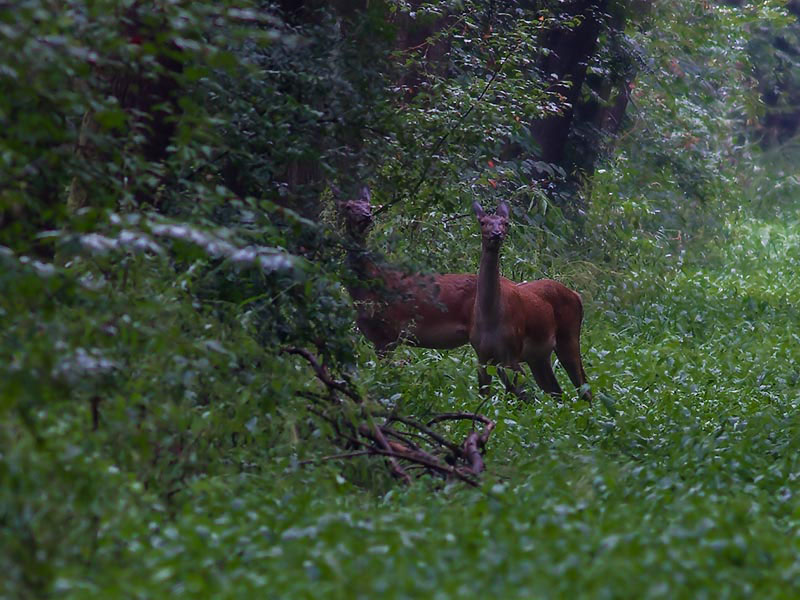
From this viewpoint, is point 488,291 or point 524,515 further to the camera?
point 488,291

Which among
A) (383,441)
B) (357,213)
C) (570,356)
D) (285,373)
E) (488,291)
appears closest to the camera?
(285,373)

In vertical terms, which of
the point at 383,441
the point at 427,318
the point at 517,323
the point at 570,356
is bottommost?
the point at 570,356

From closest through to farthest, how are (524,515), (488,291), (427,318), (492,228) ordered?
1. (524,515)
2. (492,228)
3. (488,291)
4. (427,318)

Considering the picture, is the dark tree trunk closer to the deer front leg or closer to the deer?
the deer

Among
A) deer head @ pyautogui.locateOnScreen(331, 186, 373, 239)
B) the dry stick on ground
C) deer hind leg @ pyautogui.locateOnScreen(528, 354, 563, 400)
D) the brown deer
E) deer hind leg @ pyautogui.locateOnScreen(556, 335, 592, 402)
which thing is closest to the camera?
the dry stick on ground

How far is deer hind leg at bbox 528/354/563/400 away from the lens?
38.1 ft

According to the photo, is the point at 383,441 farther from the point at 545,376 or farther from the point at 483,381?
the point at 545,376

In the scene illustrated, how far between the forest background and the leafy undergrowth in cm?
2

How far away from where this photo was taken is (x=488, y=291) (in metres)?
11.1

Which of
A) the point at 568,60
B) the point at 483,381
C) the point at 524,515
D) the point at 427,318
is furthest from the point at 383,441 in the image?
the point at 568,60

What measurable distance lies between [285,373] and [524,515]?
1.71 m

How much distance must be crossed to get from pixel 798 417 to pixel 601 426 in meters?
1.36

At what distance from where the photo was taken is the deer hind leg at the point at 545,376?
38.1 feet

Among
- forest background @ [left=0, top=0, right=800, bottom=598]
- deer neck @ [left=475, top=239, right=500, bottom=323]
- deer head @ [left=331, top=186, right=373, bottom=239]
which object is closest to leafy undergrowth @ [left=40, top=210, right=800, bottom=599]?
forest background @ [left=0, top=0, right=800, bottom=598]
